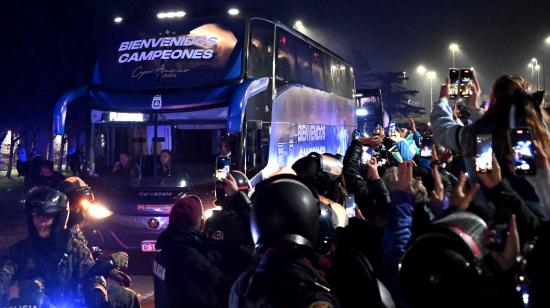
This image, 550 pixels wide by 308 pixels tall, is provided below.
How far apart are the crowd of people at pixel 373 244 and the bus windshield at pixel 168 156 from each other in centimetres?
405

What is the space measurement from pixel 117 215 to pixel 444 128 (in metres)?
6.34

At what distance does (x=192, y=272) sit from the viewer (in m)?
3.24

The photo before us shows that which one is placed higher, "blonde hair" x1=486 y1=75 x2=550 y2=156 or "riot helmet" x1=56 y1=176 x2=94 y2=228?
"blonde hair" x1=486 y1=75 x2=550 y2=156

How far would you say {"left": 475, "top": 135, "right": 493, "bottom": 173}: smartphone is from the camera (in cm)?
220

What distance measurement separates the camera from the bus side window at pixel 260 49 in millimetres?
8961

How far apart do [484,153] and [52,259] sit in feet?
9.52

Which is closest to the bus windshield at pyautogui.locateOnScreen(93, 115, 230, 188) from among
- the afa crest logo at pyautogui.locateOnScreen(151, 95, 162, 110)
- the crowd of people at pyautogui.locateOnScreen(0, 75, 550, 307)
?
the afa crest logo at pyautogui.locateOnScreen(151, 95, 162, 110)

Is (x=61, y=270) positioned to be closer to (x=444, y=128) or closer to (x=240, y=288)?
(x=240, y=288)

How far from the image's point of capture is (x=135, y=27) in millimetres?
9555

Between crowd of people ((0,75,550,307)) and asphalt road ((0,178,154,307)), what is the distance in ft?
10.9

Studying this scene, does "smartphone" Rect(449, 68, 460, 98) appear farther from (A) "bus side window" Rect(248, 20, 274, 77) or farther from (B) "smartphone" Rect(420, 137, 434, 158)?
(A) "bus side window" Rect(248, 20, 274, 77)

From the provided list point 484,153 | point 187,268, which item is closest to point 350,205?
point 187,268

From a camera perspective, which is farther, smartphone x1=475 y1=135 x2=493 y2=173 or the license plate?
the license plate

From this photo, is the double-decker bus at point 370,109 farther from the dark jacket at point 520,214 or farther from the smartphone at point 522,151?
the dark jacket at point 520,214
